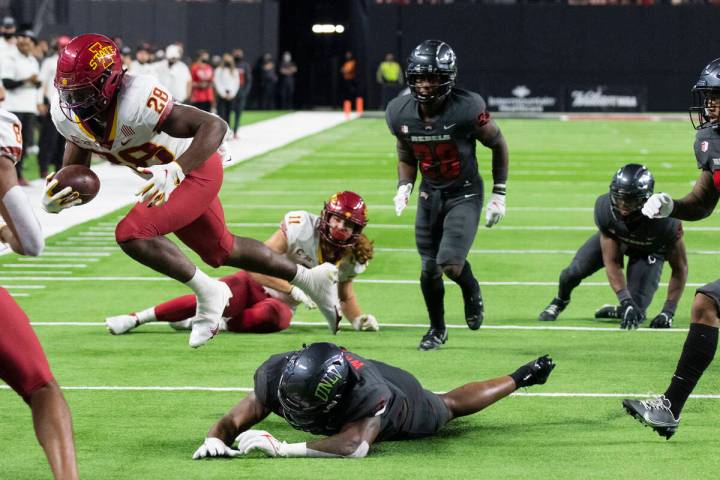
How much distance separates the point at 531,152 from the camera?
2420 centimetres

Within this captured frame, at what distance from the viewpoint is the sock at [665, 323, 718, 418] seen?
235 inches

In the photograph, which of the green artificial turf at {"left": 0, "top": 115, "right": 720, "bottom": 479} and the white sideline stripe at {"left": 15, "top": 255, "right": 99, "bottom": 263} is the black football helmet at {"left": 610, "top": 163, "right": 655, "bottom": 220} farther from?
the white sideline stripe at {"left": 15, "top": 255, "right": 99, "bottom": 263}

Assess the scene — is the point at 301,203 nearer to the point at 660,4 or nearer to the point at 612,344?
the point at 612,344

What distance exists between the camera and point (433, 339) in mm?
8305

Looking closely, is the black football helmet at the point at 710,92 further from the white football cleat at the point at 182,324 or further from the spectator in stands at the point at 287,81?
the spectator in stands at the point at 287,81

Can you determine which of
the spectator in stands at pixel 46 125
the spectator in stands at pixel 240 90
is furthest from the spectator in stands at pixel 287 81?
the spectator in stands at pixel 46 125

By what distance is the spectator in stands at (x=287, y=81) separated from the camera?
124ft

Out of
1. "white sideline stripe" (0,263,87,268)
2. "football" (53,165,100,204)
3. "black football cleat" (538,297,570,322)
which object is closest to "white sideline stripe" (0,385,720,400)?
"football" (53,165,100,204)

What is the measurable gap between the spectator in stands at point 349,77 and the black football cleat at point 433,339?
99.2 ft

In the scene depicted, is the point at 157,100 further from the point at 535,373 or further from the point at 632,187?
the point at 632,187

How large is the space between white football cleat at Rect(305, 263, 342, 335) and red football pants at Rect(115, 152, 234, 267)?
0.63 m

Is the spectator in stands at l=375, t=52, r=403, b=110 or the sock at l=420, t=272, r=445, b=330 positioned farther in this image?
the spectator in stands at l=375, t=52, r=403, b=110

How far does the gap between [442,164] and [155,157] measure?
1.94 m

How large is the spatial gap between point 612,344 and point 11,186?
4878mm
